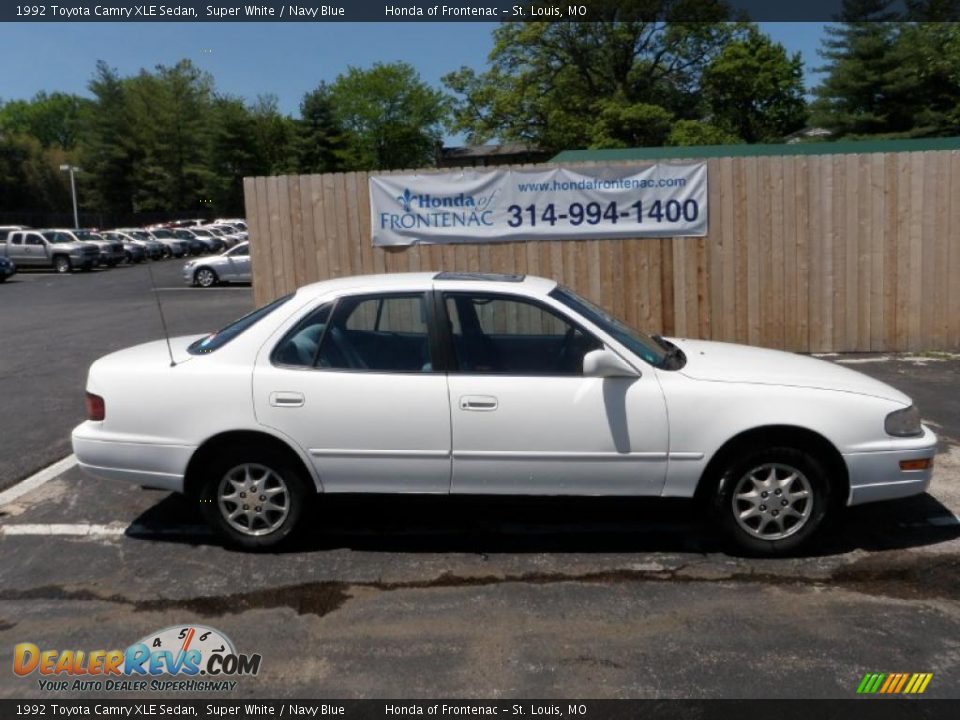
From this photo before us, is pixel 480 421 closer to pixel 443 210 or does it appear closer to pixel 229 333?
pixel 229 333

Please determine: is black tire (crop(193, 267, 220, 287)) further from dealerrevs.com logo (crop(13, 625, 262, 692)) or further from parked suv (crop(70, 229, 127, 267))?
dealerrevs.com logo (crop(13, 625, 262, 692))

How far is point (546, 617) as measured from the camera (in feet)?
14.5

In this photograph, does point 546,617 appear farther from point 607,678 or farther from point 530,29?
point 530,29

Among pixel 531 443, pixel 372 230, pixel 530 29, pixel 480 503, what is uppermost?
pixel 530 29

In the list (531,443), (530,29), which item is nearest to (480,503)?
(531,443)

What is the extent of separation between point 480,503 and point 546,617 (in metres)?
0.90

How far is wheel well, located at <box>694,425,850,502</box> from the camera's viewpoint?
4895 millimetres

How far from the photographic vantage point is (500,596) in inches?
184

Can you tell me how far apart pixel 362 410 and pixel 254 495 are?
32.8 inches

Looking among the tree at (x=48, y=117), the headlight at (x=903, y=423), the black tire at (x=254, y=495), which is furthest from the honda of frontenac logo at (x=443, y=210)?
the tree at (x=48, y=117)

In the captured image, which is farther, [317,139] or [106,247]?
[317,139]

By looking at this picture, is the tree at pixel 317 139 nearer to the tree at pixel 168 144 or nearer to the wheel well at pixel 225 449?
the tree at pixel 168 144

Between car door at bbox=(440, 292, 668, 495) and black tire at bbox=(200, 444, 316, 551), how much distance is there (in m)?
0.92

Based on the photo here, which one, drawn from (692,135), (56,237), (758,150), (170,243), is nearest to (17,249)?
(56,237)
